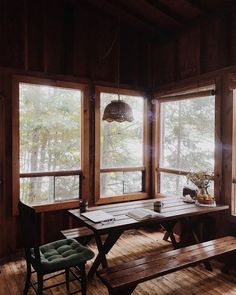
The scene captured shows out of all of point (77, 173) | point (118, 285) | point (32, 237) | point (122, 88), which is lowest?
point (118, 285)

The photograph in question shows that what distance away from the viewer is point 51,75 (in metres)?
3.68

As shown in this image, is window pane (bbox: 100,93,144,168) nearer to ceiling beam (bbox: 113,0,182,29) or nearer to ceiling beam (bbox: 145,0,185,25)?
ceiling beam (bbox: 113,0,182,29)

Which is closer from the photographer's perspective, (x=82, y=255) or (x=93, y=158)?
(x=82, y=255)

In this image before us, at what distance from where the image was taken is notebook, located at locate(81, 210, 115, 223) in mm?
2568

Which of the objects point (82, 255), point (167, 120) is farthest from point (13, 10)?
point (82, 255)

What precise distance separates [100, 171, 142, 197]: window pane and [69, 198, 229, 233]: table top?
3.48 ft

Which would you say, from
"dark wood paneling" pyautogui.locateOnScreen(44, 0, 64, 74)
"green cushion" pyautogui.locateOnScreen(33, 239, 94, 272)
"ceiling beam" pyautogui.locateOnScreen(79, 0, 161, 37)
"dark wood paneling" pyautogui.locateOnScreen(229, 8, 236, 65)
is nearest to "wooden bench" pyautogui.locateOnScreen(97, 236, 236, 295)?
"green cushion" pyautogui.locateOnScreen(33, 239, 94, 272)

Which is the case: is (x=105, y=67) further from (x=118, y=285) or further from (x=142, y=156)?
(x=118, y=285)

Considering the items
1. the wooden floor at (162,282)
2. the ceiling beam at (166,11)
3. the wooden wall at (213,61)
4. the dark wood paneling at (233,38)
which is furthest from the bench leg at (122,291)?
the ceiling beam at (166,11)

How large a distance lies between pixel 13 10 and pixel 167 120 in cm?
279

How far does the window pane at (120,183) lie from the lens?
13.9 feet

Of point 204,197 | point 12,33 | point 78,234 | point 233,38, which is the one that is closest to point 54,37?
point 12,33

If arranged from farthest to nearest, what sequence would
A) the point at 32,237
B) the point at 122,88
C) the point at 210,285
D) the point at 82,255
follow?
the point at 122,88
the point at 210,285
the point at 82,255
the point at 32,237

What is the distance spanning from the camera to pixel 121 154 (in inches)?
173
